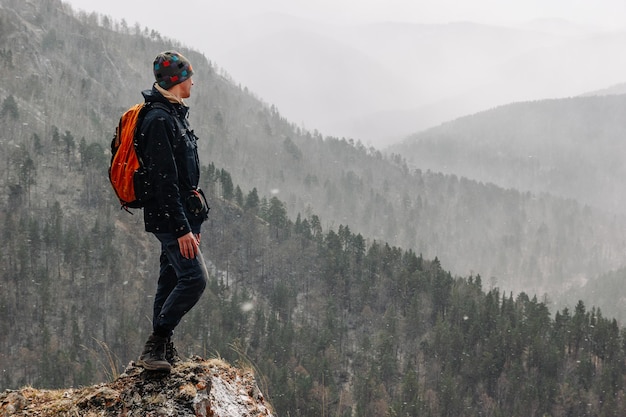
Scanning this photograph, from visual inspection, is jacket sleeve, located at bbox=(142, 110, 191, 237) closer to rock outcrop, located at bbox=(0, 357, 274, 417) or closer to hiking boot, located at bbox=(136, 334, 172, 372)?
hiking boot, located at bbox=(136, 334, 172, 372)

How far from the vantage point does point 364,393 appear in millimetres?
101562

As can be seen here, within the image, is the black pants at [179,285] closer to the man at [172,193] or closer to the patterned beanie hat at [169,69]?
the man at [172,193]

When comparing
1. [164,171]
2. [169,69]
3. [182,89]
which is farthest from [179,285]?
[169,69]

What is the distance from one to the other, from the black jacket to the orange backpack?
70 millimetres

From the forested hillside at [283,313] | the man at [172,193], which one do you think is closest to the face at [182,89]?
the man at [172,193]

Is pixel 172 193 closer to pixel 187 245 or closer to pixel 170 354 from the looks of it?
pixel 187 245

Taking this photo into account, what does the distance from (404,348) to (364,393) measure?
1165 inches

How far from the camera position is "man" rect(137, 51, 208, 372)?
6.04 meters

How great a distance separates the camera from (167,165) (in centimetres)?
602

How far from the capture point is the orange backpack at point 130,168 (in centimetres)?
611

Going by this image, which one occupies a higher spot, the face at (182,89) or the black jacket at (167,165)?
the face at (182,89)

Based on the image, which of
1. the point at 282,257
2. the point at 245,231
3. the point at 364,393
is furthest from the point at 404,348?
the point at 245,231

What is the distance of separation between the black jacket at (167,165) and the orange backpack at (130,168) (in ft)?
0.23

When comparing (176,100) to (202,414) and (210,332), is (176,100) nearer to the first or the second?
(202,414)
